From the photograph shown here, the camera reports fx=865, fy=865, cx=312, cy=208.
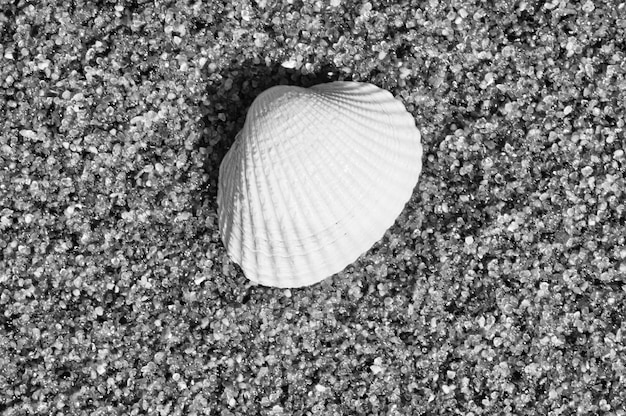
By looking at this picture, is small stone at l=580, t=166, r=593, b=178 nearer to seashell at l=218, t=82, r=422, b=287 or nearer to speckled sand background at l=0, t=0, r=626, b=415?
speckled sand background at l=0, t=0, r=626, b=415

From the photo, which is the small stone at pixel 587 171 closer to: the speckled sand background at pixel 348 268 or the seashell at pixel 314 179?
the speckled sand background at pixel 348 268

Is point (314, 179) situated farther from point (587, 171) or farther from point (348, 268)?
point (587, 171)

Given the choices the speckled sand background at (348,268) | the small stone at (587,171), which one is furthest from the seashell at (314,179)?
the small stone at (587,171)

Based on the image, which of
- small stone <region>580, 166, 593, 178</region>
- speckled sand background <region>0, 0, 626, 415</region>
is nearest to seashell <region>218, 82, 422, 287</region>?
speckled sand background <region>0, 0, 626, 415</region>

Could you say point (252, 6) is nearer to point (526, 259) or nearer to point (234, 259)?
point (234, 259)

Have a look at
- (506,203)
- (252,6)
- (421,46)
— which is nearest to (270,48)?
(252,6)

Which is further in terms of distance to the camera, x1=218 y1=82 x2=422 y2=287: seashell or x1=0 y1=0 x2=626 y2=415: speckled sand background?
x1=0 y1=0 x2=626 y2=415: speckled sand background
